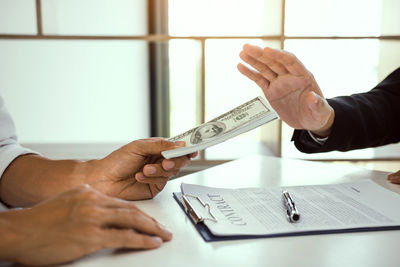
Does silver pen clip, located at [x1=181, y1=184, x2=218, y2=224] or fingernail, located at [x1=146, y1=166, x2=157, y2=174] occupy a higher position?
fingernail, located at [x1=146, y1=166, x2=157, y2=174]

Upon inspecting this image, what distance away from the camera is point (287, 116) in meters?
1.31

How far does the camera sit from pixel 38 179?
3.36 feet

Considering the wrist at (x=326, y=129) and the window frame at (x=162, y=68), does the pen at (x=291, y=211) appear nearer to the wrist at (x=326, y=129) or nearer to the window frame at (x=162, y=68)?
the wrist at (x=326, y=129)

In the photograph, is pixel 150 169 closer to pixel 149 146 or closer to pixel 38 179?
pixel 149 146

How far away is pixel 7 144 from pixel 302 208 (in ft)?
2.31

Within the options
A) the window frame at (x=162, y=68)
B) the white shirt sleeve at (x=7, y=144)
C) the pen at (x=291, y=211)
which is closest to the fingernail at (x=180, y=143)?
the pen at (x=291, y=211)

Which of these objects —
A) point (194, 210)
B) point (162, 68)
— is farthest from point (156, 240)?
point (162, 68)

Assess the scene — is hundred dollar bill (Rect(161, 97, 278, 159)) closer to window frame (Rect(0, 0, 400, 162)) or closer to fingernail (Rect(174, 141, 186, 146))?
fingernail (Rect(174, 141, 186, 146))

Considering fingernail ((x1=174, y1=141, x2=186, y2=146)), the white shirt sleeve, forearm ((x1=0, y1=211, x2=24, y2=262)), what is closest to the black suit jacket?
fingernail ((x1=174, y1=141, x2=186, y2=146))

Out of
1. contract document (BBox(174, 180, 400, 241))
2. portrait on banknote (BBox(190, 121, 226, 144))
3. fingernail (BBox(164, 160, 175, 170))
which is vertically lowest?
contract document (BBox(174, 180, 400, 241))

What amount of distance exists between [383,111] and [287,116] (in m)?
0.32

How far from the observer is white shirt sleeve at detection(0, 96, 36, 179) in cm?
106

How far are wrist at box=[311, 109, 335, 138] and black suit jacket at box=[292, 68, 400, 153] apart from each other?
0.04 feet

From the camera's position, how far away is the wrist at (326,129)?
1276mm
